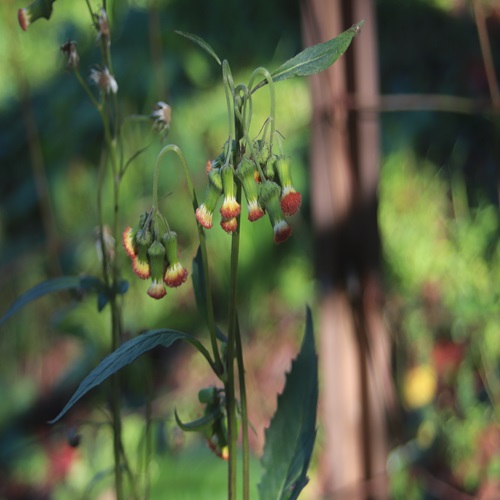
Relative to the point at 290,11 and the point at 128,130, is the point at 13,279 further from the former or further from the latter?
the point at 290,11

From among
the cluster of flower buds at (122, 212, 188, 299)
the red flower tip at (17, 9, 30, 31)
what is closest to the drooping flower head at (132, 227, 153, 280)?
the cluster of flower buds at (122, 212, 188, 299)

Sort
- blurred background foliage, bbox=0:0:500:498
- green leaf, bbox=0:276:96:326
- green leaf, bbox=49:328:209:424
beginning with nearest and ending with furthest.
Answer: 1. green leaf, bbox=49:328:209:424
2. green leaf, bbox=0:276:96:326
3. blurred background foliage, bbox=0:0:500:498

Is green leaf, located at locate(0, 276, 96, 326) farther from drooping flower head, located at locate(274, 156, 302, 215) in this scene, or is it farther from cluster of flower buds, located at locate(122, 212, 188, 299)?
drooping flower head, located at locate(274, 156, 302, 215)

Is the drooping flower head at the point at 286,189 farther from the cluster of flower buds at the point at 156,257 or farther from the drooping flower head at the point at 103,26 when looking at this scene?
the drooping flower head at the point at 103,26

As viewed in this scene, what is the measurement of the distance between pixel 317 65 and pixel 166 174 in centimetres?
197

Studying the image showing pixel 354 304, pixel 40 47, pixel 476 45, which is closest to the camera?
pixel 354 304

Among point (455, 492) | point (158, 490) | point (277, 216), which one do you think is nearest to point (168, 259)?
point (277, 216)

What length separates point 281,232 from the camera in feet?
1.76

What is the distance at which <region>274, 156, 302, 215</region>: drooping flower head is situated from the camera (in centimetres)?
56

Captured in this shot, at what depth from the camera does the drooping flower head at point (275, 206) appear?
1.76 ft

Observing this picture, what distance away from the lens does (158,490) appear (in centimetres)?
161

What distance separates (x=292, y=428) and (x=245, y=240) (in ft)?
5.83

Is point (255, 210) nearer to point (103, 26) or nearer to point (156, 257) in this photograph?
point (156, 257)

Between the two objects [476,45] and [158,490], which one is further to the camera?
[476,45]
